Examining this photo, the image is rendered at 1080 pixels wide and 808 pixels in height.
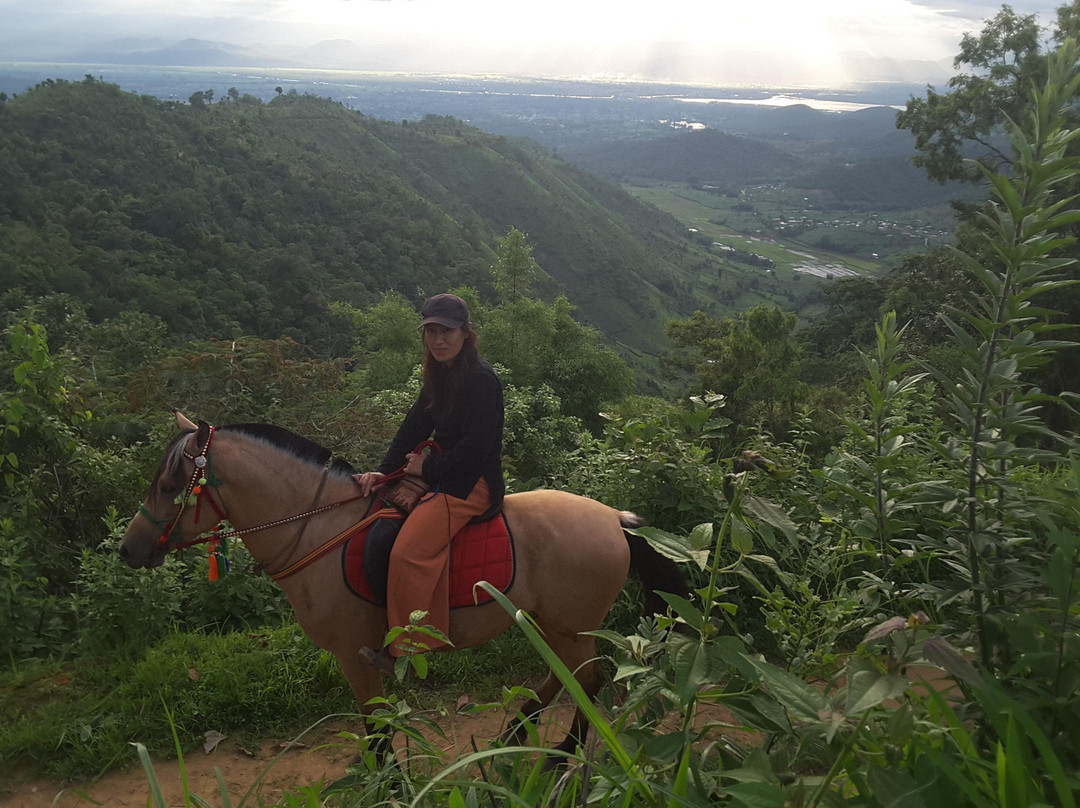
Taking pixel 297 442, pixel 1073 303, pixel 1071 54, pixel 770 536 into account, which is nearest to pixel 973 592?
pixel 770 536

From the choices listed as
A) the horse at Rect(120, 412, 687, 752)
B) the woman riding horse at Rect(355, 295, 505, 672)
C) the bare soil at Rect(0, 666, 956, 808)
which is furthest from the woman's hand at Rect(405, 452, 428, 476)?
the bare soil at Rect(0, 666, 956, 808)

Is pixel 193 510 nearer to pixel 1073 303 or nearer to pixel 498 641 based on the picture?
pixel 498 641

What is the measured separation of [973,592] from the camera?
4.83ft

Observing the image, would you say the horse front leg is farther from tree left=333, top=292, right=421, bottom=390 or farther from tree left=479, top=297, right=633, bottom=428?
tree left=333, top=292, right=421, bottom=390

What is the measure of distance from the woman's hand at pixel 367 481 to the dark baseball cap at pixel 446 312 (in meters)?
0.79

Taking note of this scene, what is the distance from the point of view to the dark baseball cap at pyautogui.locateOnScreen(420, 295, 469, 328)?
114 inches

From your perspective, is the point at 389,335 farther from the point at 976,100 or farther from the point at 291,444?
the point at 291,444

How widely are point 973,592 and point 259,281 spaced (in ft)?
145

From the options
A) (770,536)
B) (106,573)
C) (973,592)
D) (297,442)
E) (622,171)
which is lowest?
(106,573)

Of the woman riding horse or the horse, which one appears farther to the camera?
the horse

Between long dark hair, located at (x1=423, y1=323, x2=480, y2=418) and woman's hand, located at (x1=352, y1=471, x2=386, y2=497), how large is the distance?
418 mm

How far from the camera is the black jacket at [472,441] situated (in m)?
2.99

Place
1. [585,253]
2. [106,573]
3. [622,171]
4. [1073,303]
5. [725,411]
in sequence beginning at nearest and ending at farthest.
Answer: [106,573], [1073,303], [725,411], [585,253], [622,171]

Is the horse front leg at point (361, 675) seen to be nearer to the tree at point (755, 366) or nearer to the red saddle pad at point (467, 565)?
the red saddle pad at point (467, 565)
